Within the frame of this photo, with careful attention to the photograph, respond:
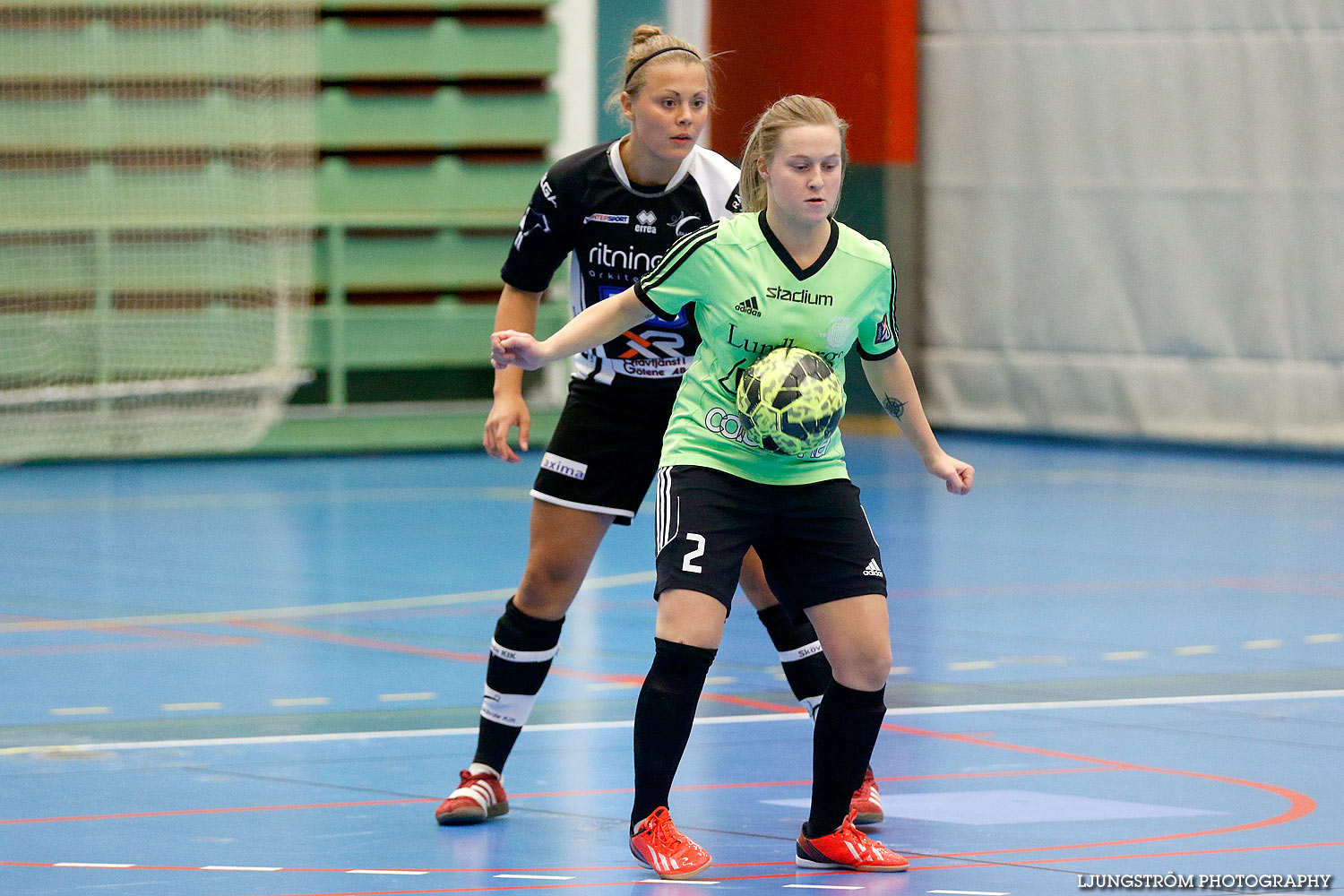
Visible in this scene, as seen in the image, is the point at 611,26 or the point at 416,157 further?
the point at 611,26

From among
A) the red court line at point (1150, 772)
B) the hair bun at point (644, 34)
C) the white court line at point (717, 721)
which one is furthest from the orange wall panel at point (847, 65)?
the hair bun at point (644, 34)

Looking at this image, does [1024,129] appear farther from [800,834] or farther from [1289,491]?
[800,834]

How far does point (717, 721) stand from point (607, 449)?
4.62 feet

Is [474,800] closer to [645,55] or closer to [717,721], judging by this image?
[717,721]

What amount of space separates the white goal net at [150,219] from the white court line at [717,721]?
753cm

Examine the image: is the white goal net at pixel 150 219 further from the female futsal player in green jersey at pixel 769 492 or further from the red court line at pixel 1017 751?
the female futsal player in green jersey at pixel 769 492

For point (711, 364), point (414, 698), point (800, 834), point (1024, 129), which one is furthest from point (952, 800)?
point (1024, 129)

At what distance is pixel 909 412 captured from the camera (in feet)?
15.6

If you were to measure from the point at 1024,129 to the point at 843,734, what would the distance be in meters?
11.8

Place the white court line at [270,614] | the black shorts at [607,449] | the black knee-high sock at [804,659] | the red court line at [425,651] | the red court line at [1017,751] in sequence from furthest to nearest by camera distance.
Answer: the white court line at [270,614] < the red court line at [425,651] < the black knee-high sock at [804,659] < the black shorts at [607,449] < the red court line at [1017,751]

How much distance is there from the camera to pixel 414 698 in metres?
6.64

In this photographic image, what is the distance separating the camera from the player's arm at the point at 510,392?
16.5 feet

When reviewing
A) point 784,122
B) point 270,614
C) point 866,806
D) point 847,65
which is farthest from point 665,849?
point 847,65

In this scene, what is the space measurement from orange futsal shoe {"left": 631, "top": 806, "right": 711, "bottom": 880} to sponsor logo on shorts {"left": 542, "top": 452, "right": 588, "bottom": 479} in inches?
37.2
